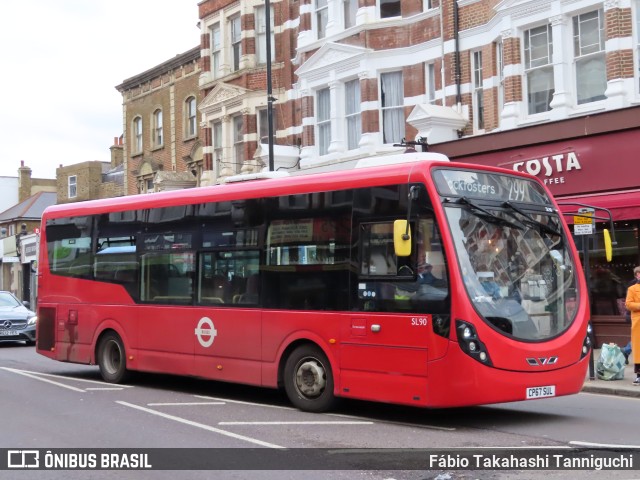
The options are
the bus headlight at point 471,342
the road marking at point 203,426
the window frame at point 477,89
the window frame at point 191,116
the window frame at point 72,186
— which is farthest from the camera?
the window frame at point 72,186

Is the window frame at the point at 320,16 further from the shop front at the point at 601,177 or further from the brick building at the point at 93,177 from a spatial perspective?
the brick building at the point at 93,177

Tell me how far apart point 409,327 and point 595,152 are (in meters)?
11.0

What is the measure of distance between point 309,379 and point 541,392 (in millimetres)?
2868

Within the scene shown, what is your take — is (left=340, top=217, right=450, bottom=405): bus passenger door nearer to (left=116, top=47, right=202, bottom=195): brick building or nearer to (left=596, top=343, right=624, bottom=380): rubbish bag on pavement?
(left=596, top=343, right=624, bottom=380): rubbish bag on pavement

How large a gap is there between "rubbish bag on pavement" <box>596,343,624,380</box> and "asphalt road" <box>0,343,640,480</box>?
104 centimetres

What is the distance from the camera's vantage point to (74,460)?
8.20m

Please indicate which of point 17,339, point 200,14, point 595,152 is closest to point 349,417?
point 595,152

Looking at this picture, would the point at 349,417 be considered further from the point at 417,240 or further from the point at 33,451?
the point at 33,451

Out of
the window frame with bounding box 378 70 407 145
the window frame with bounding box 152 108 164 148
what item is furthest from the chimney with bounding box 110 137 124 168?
the window frame with bounding box 378 70 407 145

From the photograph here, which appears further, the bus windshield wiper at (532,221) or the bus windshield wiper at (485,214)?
the bus windshield wiper at (532,221)

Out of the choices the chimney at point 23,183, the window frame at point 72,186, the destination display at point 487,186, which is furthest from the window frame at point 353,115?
the chimney at point 23,183

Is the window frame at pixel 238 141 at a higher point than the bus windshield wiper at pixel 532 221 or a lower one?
higher

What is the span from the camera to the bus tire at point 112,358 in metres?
14.4

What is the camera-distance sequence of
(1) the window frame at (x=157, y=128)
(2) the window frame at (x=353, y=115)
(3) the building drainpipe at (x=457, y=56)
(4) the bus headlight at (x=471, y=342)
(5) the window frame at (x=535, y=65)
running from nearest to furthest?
(4) the bus headlight at (x=471, y=342)
(5) the window frame at (x=535, y=65)
(3) the building drainpipe at (x=457, y=56)
(2) the window frame at (x=353, y=115)
(1) the window frame at (x=157, y=128)
